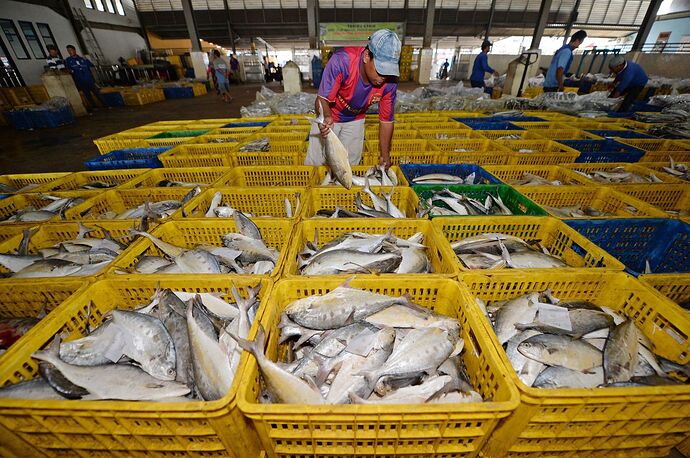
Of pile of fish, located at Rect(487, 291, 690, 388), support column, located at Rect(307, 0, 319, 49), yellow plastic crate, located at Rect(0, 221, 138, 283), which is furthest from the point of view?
support column, located at Rect(307, 0, 319, 49)

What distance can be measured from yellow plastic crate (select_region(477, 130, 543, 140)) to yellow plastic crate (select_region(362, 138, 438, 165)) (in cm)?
108

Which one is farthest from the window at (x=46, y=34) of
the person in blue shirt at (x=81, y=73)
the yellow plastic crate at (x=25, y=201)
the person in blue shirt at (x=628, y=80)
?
the person in blue shirt at (x=628, y=80)

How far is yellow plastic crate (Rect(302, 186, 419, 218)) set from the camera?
273 centimetres

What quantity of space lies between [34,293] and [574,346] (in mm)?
3007

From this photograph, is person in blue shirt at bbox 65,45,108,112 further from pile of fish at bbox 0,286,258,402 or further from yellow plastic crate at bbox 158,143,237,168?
pile of fish at bbox 0,286,258,402

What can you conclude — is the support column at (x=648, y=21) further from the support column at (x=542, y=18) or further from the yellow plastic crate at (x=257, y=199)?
the yellow plastic crate at (x=257, y=199)

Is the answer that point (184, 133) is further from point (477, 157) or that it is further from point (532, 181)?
point (532, 181)

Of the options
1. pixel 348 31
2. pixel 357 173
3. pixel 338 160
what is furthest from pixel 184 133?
pixel 348 31

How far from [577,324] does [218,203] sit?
2.84m

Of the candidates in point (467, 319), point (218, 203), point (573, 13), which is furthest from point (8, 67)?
point (573, 13)

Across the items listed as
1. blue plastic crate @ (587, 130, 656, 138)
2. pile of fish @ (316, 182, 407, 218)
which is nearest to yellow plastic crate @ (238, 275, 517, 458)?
pile of fish @ (316, 182, 407, 218)

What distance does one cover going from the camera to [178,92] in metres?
18.5

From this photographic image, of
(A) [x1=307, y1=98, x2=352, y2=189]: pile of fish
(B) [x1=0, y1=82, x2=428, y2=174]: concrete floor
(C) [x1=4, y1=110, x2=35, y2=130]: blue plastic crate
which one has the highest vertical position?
(A) [x1=307, y1=98, x2=352, y2=189]: pile of fish

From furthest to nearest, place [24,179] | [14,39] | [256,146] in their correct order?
[14,39] < [256,146] < [24,179]
